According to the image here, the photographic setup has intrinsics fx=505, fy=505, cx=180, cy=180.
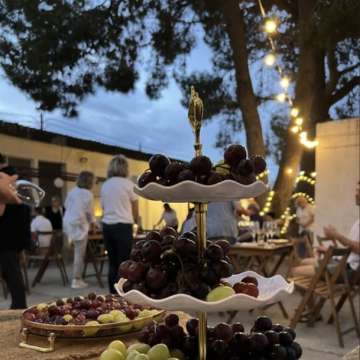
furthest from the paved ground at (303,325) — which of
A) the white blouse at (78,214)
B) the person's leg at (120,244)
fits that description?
the person's leg at (120,244)

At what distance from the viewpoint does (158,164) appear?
130cm

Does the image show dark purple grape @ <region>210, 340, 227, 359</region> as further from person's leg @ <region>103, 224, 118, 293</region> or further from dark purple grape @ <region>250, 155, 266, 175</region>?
person's leg @ <region>103, 224, 118, 293</region>

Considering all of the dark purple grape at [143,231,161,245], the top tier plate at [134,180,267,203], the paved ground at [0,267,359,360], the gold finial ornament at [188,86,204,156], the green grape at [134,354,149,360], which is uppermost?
the gold finial ornament at [188,86,204,156]

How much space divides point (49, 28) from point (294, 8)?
4.73 m

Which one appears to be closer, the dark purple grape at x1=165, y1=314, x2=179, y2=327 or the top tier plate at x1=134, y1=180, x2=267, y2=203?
the top tier plate at x1=134, y1=180, x2=267, y2=203

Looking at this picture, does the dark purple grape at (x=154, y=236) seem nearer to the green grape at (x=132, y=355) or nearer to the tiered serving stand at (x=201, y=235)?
the tiered serving stand at (x=201, y=235)

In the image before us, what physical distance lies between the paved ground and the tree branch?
635 cm

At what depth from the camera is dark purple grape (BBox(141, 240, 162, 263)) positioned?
4.19 feet

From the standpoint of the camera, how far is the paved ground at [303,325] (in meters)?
3.75

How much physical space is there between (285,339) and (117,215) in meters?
3.84

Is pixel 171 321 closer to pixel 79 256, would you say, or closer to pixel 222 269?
pixel 222 269

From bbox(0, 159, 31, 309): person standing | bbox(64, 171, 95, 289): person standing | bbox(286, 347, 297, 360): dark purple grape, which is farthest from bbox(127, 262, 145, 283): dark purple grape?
bbox(64, 171, 95, 289): person standing

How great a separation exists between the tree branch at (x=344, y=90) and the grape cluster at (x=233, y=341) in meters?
10.2

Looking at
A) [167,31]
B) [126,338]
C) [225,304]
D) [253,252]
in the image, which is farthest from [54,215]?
[225,304]
